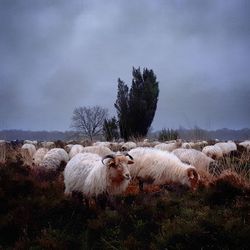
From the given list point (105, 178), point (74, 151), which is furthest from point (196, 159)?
point (74, 151)

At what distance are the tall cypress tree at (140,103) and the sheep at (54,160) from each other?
23.5 meters

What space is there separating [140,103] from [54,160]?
86.7 feet

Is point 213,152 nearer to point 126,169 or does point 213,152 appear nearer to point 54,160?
point 54,160

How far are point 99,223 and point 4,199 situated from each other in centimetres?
318

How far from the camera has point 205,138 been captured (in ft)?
81.4

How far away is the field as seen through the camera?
6.43 meters

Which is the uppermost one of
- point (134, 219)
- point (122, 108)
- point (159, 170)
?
point (122, 108)

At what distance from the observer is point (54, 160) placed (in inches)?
623

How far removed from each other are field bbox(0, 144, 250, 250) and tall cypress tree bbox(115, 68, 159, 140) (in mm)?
30429

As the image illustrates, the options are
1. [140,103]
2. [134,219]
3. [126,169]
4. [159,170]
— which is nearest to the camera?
[134,219]

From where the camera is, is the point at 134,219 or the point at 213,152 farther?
the point at 213,152

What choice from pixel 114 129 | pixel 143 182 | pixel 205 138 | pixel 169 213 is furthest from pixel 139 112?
pixel 169 213

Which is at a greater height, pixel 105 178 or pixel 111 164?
pixel 111 164

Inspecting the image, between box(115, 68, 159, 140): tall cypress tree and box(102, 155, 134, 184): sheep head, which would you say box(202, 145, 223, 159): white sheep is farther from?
box(115, 68, 159, 140): tall cypress tree
